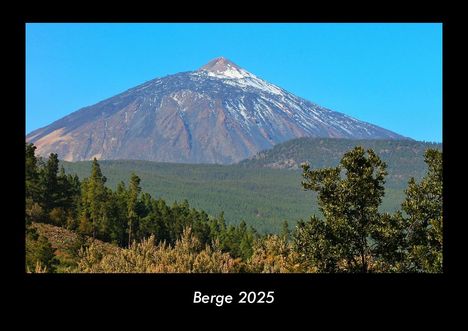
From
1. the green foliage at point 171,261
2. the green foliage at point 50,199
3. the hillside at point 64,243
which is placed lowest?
the hillside at point 64,243

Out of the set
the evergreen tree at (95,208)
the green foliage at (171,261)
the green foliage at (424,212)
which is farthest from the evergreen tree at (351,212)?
the evergreen tree at (95,208)

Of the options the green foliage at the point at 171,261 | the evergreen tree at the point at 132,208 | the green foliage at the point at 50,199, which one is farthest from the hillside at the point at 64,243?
the green foliage at the point at 171,261

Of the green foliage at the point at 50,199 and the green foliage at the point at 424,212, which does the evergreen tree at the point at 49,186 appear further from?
the green foliage at the point at 424,212

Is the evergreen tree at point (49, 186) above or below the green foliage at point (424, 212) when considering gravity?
above

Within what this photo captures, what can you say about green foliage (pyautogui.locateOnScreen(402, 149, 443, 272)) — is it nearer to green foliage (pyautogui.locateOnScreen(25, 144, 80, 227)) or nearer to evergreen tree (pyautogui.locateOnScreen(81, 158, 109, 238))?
green foliage (pyautogui.locateOnScreen(25, 144, 80, 227))

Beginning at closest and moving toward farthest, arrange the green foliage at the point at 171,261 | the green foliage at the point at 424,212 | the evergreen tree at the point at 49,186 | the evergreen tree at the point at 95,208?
the green foliage at the point at 171,261
the green foliage at the point at 424,212
the evergreen tree at the point at 49,186
the evergreen tree at the point at 95,208

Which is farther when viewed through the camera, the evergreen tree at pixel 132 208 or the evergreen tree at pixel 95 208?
the evergreen tree at pixel 132 208

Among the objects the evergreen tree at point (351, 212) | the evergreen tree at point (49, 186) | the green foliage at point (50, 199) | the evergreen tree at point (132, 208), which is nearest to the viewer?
the evergreen tree at point (351, 212)

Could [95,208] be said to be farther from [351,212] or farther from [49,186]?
[351,212]

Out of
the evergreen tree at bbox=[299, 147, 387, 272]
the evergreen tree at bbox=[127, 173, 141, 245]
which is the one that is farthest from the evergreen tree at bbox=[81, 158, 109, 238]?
the evergreen tree at bbox=[299, 147, 387, 272]
